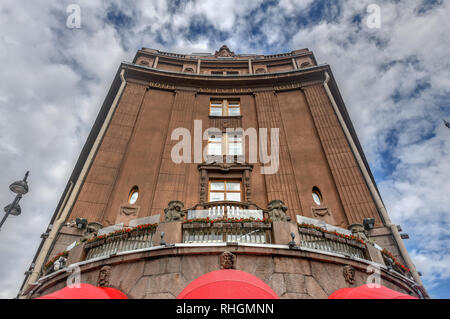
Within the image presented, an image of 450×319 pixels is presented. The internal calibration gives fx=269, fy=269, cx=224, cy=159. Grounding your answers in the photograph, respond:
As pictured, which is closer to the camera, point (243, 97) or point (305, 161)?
point (305, 161)

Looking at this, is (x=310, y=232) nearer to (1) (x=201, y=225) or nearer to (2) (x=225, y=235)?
(2) (x=225, y=235)

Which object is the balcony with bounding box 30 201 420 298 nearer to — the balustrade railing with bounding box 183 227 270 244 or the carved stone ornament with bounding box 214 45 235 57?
the balustrade railing with bounding box 183 227 270 244

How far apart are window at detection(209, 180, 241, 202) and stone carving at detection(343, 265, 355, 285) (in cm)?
674

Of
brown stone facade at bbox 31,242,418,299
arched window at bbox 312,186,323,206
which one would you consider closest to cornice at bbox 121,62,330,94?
arched window at bbox 312,186,323,206

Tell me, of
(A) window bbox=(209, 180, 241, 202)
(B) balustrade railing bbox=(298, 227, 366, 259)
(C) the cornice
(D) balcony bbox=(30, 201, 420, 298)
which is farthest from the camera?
(C) the cornice

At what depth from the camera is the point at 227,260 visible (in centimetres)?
857

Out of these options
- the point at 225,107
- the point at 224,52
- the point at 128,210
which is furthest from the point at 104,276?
the point at 224,52

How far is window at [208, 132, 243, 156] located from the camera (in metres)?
16.9

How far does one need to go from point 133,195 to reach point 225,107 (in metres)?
9.03

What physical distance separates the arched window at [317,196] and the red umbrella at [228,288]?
8485 mm

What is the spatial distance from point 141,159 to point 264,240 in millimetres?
9752

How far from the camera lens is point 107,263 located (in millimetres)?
9242
